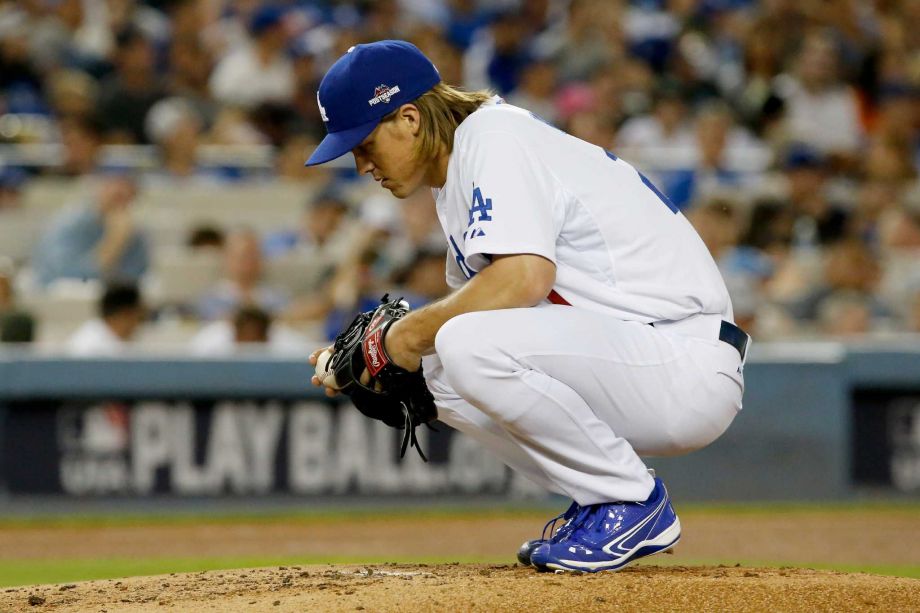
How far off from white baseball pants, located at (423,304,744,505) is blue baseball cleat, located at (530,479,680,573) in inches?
1.5

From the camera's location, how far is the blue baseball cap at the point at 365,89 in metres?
3.83

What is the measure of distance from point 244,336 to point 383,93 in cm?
495

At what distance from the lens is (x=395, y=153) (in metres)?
3.91

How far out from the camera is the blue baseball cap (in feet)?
12.6

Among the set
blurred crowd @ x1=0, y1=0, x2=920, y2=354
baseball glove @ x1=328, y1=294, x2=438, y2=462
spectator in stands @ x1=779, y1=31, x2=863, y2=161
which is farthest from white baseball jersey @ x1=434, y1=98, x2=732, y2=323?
spectator in stands @ x1=779, y1=31, x2=863, y2=161

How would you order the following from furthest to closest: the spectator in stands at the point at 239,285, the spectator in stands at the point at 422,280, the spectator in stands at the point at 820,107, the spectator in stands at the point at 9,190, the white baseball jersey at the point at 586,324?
1. the spectator in stands at the point at 820,107
2. the spectator in stands at the point at 9,190
3. the spectator in stands at the point at 239,285
4. the spectator in stands at the point at 422,280
5. the white baseball jersey at the point at 586,324

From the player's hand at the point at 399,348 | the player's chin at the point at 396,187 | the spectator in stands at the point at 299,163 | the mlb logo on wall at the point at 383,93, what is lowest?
the player's hand at the point at 399,348

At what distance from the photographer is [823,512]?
8.41 m

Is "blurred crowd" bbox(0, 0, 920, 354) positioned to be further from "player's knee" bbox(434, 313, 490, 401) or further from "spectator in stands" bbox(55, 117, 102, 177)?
"player's knee" bbox(434, 313, 490, 401)

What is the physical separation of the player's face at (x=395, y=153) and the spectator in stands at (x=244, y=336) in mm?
4538

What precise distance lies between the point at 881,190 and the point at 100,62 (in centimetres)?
633

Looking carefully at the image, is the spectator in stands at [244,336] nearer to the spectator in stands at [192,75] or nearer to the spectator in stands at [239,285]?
the spectator in stands at [239,285]

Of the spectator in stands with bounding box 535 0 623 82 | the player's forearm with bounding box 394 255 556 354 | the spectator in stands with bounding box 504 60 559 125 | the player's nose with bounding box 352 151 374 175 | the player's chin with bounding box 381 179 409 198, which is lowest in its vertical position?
the player's forearm with bounding box 394 255 556 354

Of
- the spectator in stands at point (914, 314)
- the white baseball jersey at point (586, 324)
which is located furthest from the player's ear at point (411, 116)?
the spectator in stands at point (914, 314)
